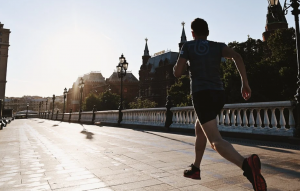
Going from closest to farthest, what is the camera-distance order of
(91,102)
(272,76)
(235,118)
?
1. (235,118)
2. (272,76)
3. (91,102)

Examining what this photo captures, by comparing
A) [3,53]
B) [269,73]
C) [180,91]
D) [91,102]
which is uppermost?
[3,53]

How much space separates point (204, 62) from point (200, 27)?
469mm

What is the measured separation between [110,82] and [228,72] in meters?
70.1

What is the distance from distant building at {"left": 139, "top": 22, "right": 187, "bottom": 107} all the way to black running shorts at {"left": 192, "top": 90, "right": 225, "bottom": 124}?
234 feet

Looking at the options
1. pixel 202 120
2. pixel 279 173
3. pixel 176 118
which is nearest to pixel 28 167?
pixel 202 120

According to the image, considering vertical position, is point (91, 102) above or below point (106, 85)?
below

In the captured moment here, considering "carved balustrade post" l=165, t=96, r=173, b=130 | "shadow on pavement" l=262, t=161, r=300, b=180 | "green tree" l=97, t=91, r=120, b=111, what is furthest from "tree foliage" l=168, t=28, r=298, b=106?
"green tree" l=97, t=91, r=120, b=111

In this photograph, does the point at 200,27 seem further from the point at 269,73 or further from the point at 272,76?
the point at 272,76

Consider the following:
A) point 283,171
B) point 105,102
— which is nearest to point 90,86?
point 105,102

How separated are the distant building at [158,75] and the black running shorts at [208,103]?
7128 centimetres

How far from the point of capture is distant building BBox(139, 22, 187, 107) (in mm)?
75812

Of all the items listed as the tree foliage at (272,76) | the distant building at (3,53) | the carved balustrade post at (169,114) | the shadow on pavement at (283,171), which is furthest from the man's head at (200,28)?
the distant building at (3,53)

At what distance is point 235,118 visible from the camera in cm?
812

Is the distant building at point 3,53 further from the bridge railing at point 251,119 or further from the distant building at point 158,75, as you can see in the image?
the bridge railing at point 251,119
